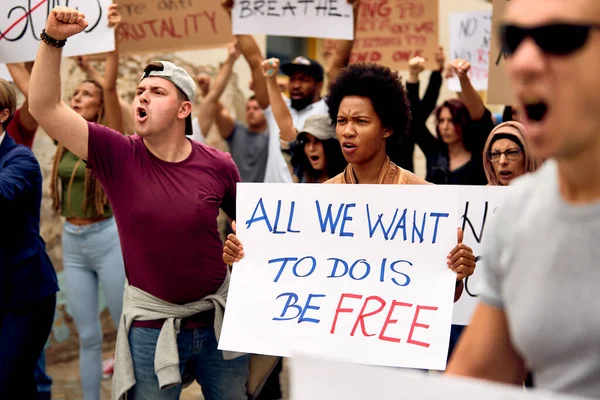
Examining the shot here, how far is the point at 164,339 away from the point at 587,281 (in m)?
2.52

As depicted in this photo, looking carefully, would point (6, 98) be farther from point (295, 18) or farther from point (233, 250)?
point (295, 18)

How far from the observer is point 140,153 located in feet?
12.9

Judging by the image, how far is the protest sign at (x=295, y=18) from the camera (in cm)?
615

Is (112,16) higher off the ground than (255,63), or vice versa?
(112,16)

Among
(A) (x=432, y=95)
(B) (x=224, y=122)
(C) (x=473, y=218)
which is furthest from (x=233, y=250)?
(B) (x=224, y=122)

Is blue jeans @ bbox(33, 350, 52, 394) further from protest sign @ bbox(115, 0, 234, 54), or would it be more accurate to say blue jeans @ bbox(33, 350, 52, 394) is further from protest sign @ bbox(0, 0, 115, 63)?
protest sign @ bbox(115, 0, 234, 54)

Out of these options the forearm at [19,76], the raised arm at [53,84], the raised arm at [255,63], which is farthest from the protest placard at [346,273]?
the raised arm at [255,63]

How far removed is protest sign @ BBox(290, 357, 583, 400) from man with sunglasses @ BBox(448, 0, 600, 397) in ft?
0.32

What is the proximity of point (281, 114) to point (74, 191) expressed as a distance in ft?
4.48

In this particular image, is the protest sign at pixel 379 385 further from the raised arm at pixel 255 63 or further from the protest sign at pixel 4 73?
the raised arm at pixel 255 63

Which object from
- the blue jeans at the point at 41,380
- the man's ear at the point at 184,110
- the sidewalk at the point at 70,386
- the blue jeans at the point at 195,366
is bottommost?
the sidewalk at the point at 70,386

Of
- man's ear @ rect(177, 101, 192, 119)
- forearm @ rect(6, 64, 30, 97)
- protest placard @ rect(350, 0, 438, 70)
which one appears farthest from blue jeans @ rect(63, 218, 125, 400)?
protest placard @ rect(350, 0, 438, 70)

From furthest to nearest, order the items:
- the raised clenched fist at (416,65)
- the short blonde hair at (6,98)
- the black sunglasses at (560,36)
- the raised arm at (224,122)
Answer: the raised arm at (224,122)
the raised clenched fist at (416,65)
the short blonde hair at (6,98)
the black sunglasses at (560,36)

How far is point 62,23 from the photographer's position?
3.63 meters
